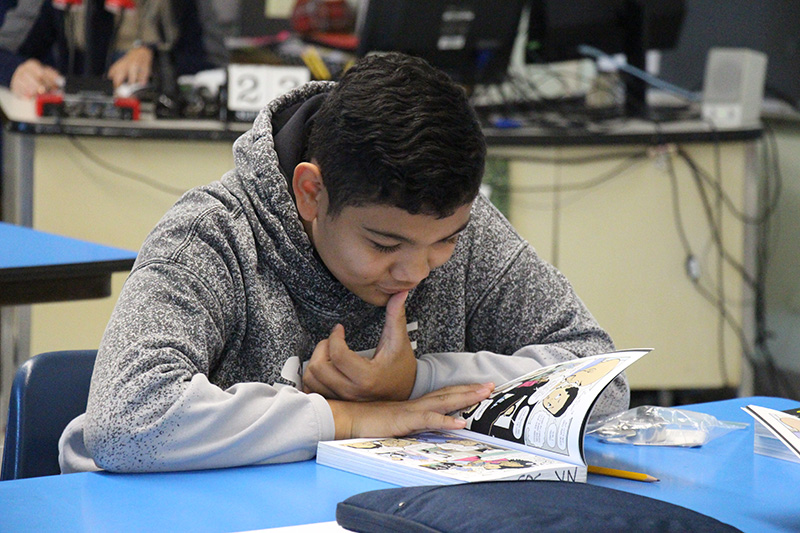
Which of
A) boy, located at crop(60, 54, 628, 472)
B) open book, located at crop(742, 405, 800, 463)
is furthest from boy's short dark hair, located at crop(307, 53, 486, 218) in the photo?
open book, located at crop(742, 405, 800, 463)

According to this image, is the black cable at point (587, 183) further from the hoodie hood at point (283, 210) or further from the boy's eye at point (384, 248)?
the boy's eye at point (384, 248)

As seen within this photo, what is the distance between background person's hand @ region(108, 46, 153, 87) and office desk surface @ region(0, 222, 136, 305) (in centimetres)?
119

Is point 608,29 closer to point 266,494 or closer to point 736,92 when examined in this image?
point 736,92

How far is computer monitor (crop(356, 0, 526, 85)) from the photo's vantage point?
2.89 meters

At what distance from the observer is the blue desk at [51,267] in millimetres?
1642

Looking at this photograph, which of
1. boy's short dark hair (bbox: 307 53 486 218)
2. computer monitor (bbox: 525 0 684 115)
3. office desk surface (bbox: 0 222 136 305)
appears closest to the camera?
boy's short dark hair (bbox: 307 53 486 218)

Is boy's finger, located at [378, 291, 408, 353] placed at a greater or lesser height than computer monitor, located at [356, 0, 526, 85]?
lesser

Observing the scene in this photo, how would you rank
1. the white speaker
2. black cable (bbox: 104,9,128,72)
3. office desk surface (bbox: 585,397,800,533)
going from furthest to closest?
the white speaker
black cable (bbox: 104,9,128,72)
office desk surface (bbox: 585,397,800,533)

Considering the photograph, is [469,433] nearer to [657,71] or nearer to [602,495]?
[602,495]

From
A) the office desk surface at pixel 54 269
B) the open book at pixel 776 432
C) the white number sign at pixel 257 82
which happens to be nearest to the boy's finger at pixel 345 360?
the open book at pixel 776 432

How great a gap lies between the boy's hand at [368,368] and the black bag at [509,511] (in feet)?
1.09

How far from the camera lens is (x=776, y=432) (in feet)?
2.91

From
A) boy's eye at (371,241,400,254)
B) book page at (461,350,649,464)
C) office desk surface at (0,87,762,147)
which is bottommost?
book page at (461,350,649,464)

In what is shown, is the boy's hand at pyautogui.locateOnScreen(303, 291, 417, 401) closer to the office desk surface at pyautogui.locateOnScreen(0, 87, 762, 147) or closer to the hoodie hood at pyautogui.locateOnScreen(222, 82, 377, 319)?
the hoodie hood at pyautogui.locateOnScreen(222, 82, 377, 319)
